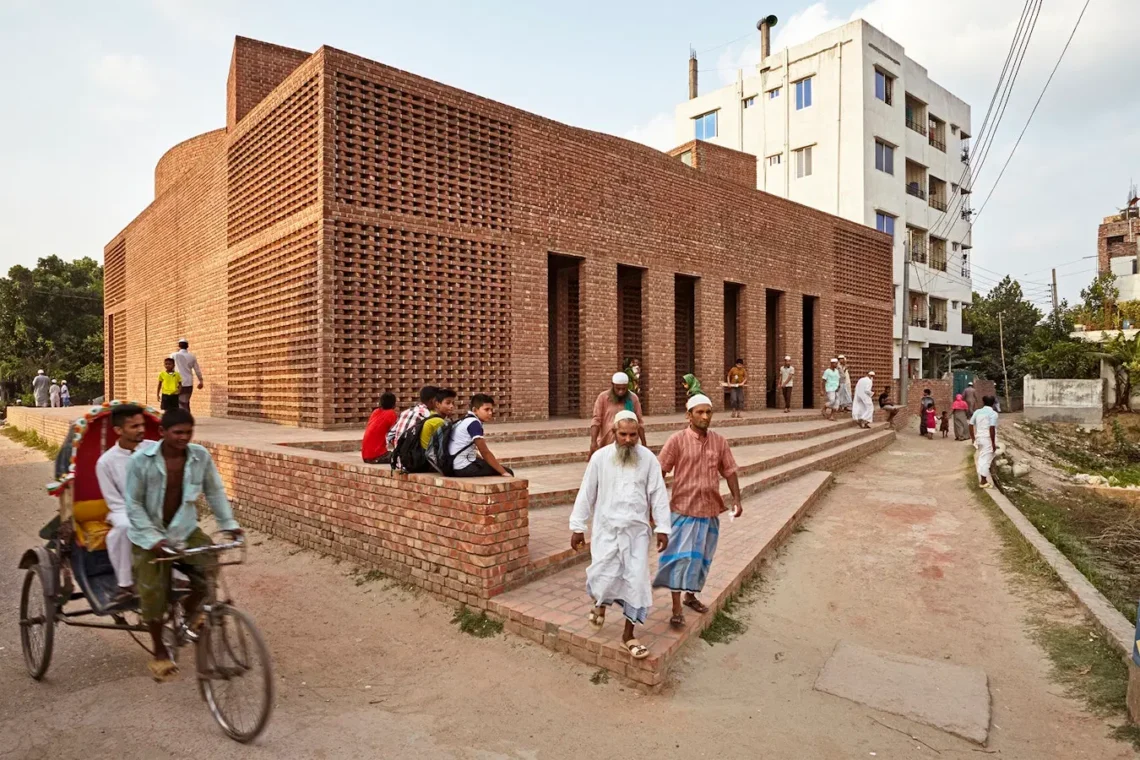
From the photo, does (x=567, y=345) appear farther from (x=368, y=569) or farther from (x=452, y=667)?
(x=452, y=667)

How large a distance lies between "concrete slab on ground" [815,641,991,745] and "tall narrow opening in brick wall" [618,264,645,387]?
1061 centimetres

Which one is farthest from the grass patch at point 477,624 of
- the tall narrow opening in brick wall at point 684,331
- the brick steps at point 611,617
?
the tall narrow opening in brick wall at point 684,331

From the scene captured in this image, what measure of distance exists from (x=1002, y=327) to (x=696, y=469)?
118 ft

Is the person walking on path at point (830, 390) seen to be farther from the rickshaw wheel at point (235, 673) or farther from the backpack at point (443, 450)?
the rickshaw wheel at point (235, 673)

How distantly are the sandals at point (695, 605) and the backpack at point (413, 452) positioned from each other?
82.9 inches

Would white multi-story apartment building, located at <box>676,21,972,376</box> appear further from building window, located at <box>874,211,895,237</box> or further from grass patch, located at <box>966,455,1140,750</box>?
grass patch, located at <box>966,455,1140,750</box>

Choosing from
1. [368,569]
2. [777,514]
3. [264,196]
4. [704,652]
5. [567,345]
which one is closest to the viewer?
[704,652]

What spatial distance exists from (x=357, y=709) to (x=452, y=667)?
Answer: 2.11ft

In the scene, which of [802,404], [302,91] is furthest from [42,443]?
[802,404]

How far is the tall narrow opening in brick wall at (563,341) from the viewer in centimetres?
1366

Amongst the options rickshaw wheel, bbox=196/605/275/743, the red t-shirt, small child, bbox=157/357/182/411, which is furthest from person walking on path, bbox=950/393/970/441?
rickshaw wheel, bbox=196/605/275/743

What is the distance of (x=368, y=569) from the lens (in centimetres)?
515

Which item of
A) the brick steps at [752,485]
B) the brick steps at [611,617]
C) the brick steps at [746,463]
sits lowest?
the brick steps at [611,617]

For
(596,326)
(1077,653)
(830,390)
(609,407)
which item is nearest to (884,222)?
(830,390)
